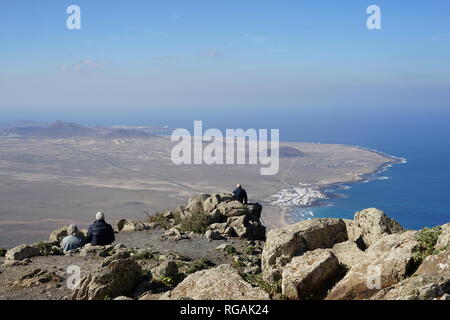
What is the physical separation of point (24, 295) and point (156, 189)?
12971cm

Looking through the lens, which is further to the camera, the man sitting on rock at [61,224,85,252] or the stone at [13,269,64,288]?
the man sitting on rock at [61,224,85,252]

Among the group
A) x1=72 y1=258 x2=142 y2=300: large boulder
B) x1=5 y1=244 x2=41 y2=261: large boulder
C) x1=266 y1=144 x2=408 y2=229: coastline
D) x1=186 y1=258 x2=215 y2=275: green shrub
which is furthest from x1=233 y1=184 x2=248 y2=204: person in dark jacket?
x1=266 y1=144 x2=408 y2=229: coastline

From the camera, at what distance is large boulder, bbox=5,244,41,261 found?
52.5ft

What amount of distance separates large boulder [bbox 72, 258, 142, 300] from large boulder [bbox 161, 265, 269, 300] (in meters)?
1.91

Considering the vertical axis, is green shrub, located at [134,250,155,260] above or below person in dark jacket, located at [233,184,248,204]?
below

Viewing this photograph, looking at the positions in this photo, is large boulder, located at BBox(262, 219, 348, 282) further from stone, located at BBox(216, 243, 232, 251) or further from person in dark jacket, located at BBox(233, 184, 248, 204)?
person in dark jacket, located at BBox(233, 184, 248, 204)

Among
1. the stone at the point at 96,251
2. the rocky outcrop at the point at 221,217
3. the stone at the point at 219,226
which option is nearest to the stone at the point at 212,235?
the rocky outcrop at the point at 221,217

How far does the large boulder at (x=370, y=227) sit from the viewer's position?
12.1 meters

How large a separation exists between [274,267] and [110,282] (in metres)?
4.10

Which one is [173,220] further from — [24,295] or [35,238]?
[35,238]

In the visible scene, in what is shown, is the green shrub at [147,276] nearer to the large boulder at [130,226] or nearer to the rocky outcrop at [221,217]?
the rocky outcrop at [221,217]

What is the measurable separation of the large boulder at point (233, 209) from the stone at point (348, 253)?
1081 centimetres
